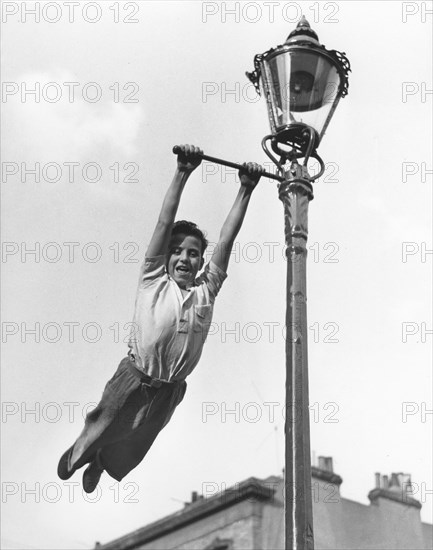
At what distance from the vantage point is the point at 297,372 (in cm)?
634

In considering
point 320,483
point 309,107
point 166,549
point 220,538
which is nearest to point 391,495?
point 320,483

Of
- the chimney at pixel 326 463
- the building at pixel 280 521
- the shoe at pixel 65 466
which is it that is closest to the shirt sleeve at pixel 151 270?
the shoe at pixel 65 466

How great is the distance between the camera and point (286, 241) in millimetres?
6980

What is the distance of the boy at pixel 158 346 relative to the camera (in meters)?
6.10

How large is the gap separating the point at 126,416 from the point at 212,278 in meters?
0.94

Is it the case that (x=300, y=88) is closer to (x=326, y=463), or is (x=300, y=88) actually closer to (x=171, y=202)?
(x=171, y=202)

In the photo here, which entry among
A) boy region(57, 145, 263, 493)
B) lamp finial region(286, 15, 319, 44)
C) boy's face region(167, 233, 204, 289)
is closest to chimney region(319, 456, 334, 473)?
lamp finial region(286, 15, 319, 44)

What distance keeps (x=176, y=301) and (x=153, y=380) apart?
0.45 meters

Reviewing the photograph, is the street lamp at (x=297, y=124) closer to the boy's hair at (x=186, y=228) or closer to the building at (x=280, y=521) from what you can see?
the boy's hair at (x=186, y=228)

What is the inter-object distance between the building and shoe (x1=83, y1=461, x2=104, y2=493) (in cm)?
2556

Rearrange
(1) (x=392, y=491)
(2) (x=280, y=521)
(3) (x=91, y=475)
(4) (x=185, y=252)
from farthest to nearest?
(2) (x=280, y=521) → (1) (x=392, y=491) → (3) (x=91, y=475) → (4) (x=185, y=252)

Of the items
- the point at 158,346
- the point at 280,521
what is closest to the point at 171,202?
the point at 158,346

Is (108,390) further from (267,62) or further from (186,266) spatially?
(267,62)

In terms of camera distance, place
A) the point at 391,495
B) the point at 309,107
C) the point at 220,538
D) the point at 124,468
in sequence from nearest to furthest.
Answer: the point at 124,468, the point at 309,107, the point at 391,495, the point at 220,538
